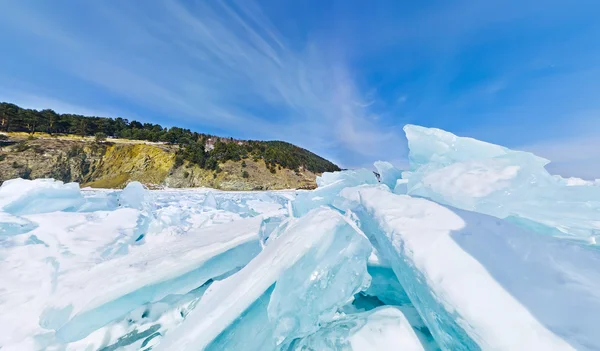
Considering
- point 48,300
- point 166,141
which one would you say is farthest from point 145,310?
point 166,141

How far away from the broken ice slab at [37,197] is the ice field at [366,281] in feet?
6.88

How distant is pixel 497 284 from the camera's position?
3.27 feet

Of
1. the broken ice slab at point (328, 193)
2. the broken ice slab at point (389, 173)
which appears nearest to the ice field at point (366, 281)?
the broken ice slab at point (389, 173)

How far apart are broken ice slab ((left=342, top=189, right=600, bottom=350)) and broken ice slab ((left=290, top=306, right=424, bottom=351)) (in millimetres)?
153

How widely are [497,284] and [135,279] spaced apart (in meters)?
2.19

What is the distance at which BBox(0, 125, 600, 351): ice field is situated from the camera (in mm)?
946

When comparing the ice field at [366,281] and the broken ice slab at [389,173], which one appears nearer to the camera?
the ice field at [366,281]

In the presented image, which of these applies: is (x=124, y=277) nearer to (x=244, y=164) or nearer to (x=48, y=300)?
(x=48, y=300)

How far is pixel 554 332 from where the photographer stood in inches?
31.3

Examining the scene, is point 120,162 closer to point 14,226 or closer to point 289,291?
point 14,226

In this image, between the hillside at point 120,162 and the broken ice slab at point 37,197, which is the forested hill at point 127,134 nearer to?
the hillside at point 120,162

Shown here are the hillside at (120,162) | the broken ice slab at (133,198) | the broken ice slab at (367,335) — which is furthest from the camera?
the hillside at (120,162)

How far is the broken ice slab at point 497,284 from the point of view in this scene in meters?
0.82

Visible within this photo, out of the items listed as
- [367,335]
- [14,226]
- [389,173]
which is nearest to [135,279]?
[367,335]
